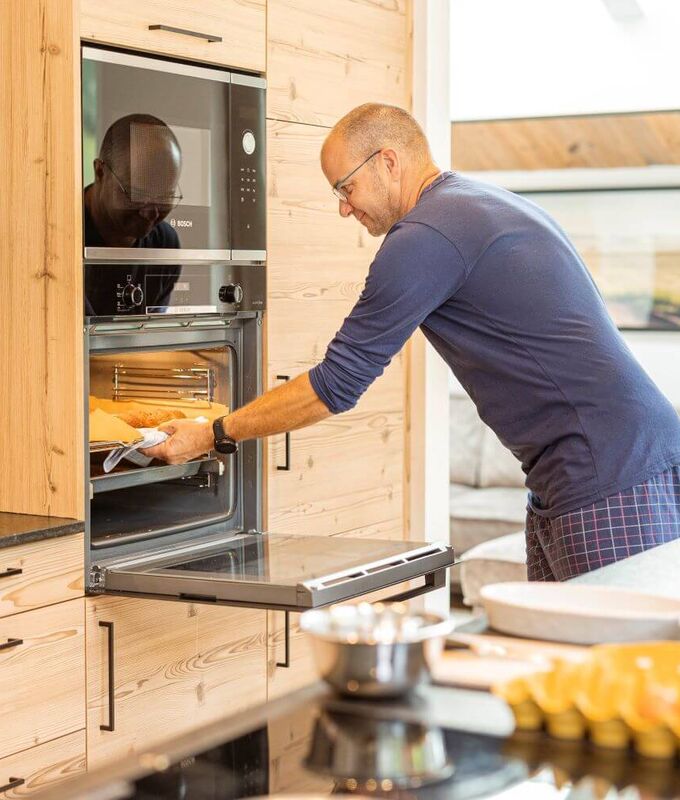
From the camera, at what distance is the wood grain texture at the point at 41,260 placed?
2.32m

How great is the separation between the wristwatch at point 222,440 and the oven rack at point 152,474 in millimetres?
195

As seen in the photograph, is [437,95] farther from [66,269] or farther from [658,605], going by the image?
[658,605]

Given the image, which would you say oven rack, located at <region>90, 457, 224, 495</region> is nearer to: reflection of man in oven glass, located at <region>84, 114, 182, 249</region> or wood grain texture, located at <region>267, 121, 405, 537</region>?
wood grain texture, located at <region>267, 121, 405, 537</region>

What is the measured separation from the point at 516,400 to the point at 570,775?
1.38m

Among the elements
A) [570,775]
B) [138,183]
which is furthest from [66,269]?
[570,775]

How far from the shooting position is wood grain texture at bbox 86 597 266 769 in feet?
8.02

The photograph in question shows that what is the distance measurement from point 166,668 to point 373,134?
3.82 ft

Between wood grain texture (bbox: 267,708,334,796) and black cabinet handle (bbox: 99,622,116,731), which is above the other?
wood grain texture (bbox: 267,708,334,796)

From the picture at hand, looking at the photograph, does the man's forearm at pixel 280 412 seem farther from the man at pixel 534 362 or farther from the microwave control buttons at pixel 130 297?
the microwave control buttons at pixel 130 297

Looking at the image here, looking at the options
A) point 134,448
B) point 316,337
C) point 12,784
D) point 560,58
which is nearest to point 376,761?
point 12,784

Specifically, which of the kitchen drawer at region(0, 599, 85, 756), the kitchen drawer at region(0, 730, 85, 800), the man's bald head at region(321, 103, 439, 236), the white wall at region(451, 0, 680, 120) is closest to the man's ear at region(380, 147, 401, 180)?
the man's bald head at region(321, 103, 439, 236)

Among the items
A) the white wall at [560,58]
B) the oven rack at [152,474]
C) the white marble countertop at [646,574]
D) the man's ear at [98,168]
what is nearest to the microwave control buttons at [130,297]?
the man's ear at [98,168]

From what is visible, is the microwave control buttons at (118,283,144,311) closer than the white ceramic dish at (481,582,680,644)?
No

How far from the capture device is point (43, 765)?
91.2 inches
